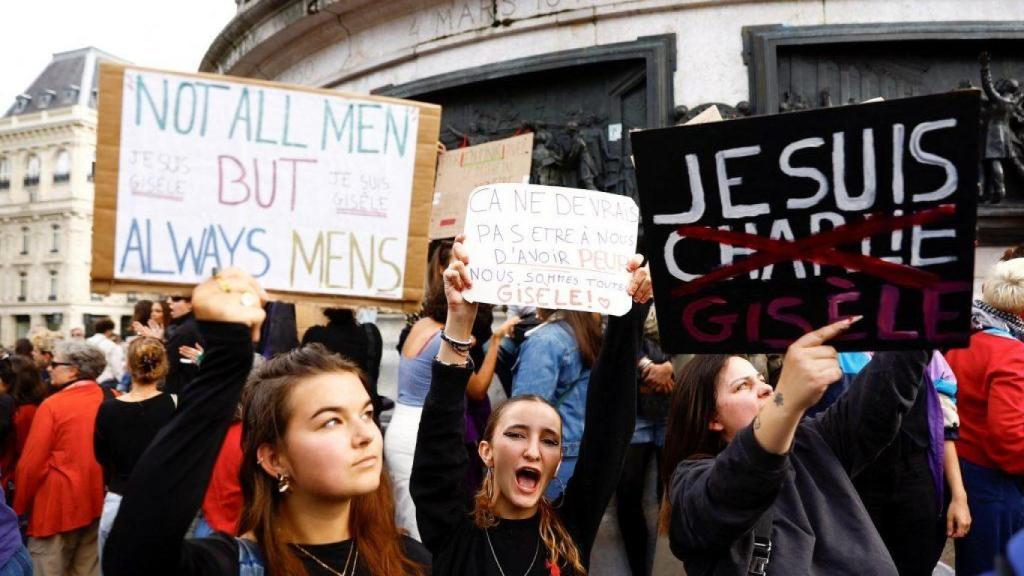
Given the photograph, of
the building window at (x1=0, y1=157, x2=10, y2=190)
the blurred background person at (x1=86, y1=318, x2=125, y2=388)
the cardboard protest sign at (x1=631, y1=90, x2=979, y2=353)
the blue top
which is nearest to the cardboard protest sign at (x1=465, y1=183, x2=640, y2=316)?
the cardboard protest sign at (x1=631, y1=90, x2=979, y2=353)

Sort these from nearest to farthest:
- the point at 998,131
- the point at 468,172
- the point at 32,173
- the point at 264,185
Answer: the point at 264,185, the point at 468,172, the point at 998,131, the point at 32,173

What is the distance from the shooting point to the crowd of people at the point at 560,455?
1.93 metres

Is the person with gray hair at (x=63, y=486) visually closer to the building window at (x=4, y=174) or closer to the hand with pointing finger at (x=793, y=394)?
the hand with pointing finger at (x=793, y=394)

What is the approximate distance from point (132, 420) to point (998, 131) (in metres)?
6.37

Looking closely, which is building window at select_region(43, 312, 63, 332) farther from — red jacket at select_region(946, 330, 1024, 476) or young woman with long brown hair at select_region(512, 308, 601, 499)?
red jacket at select_region(946, 330, 1024, 476)

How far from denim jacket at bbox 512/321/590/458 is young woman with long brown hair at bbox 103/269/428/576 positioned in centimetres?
208

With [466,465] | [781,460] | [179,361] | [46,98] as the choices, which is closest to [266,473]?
[466,465]

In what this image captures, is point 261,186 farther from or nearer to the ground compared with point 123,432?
farther from the ground

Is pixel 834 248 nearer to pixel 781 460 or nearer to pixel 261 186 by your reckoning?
pixel 781 460

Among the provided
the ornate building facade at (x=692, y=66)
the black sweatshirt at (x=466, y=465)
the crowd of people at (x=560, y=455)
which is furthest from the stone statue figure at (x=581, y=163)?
the black sweatshirt at (x=466, y=465)

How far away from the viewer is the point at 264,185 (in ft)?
7.81

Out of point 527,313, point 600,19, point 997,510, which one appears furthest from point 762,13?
point 997,510

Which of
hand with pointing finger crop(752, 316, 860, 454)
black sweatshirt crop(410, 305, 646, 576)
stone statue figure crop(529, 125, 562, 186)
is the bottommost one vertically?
black sweatshirt crop(410, 305, 646, 576)

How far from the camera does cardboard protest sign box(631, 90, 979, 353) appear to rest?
7.10 feet
